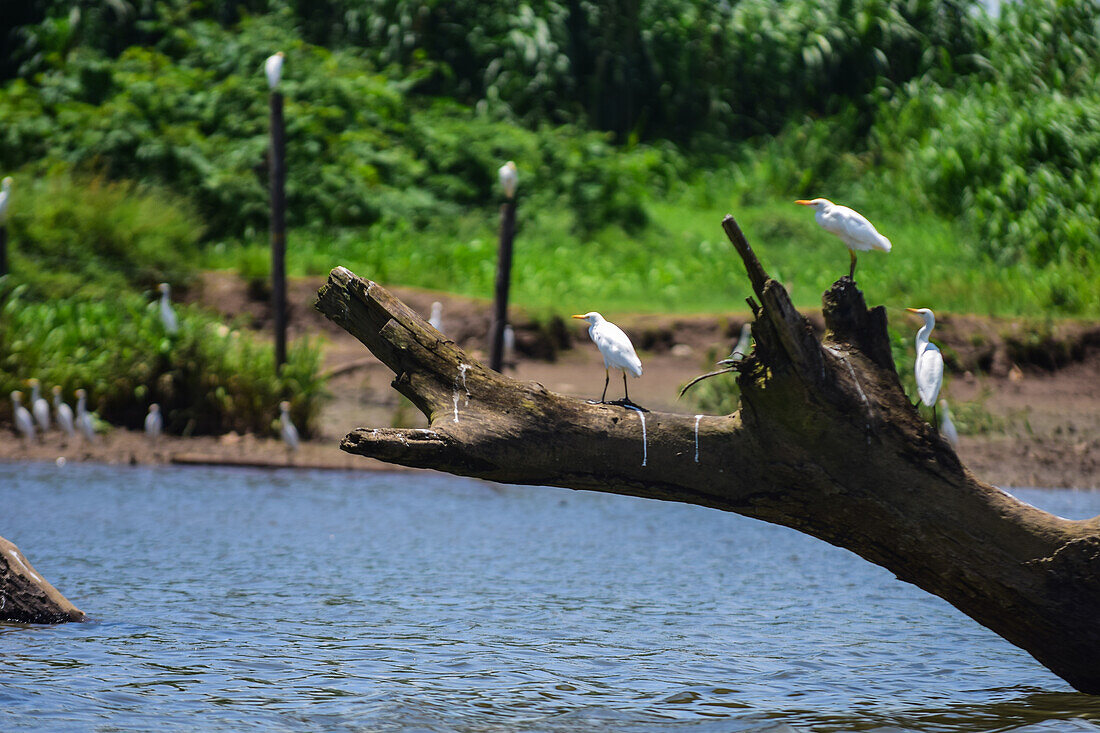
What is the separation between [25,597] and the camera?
6.24 metres

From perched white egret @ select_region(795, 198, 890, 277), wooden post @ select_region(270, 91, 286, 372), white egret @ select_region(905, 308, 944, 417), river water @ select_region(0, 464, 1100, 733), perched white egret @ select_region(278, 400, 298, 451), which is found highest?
wooden post @ select_region(270, 91, 286, 372)

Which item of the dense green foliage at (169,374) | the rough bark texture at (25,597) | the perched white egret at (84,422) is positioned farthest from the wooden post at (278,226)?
the rough bark texture at (25,597)

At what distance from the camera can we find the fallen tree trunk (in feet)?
15.6

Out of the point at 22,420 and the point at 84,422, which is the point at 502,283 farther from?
the point at 22,420

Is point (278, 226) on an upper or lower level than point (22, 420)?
upper

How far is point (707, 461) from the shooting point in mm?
4812

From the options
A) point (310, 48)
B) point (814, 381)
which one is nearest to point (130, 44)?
point (310, 48)

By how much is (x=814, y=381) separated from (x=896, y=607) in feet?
10.8

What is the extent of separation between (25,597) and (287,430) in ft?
19.3

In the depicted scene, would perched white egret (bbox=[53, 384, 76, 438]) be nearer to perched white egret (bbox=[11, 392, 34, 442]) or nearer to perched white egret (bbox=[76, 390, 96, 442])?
perched white egret (bbox=[76, 390, 96, 442])

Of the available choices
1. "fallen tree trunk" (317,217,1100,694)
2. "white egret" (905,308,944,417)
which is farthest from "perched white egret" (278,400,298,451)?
"fallen tree trunk" (317,217,1100,694)

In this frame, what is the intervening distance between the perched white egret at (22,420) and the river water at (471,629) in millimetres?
1230

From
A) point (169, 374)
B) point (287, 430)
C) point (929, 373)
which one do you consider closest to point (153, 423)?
point (169, 374)

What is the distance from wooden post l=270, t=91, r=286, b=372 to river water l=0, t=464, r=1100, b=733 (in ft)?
8.78
